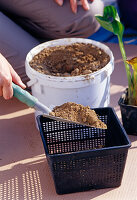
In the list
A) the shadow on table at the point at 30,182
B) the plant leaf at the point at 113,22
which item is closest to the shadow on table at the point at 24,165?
the shadow on table at the point at 30,182

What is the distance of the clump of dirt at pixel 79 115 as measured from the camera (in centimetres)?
118

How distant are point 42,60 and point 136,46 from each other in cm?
90

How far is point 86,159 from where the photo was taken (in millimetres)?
1080

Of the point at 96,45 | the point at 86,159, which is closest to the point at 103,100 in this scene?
the point at 96,45

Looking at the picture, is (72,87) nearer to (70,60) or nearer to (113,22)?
(70,60)

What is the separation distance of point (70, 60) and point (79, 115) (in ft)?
1.10

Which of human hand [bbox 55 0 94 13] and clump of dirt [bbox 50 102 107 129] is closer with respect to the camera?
clump of dirt [bbox 50 102 107 129]

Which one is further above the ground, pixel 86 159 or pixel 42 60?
pixel 42 60

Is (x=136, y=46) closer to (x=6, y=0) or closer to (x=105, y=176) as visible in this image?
(x=6, y=0)

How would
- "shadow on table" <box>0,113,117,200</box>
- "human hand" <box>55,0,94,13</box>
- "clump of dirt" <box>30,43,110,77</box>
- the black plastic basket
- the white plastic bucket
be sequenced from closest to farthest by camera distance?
the black plastic basket, "shadow on table" <box>0,113,117,200</box>, the white plastic bucket, "clump of dirt" <box>30,43,110,77</box>, "human hand" <box>55,0,94,13</box>

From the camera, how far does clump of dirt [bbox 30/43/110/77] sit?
54.7 inches

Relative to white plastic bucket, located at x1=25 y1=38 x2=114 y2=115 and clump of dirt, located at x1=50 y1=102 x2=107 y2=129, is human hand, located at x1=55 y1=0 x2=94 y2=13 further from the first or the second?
clump of dirt, located at x1=50 y1=102 x2=107 y2=129

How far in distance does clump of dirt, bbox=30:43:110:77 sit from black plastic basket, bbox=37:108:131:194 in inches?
8.9

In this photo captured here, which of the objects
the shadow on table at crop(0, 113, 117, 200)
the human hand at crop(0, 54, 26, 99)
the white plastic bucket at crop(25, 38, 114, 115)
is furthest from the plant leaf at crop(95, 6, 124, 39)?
the shadow on table at crop(0, 113, 117, 200)
